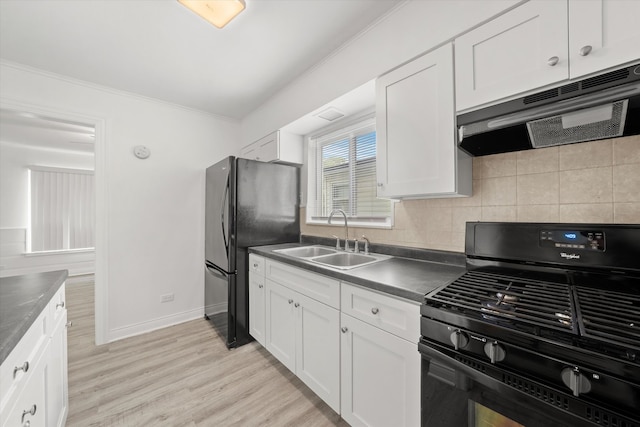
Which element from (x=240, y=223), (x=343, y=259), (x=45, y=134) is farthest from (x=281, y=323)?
(x=45, y=134)

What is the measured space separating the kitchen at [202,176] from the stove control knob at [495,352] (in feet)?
2.68

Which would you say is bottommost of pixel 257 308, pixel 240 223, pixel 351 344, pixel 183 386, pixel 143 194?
pixel 183 386

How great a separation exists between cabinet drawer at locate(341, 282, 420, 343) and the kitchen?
26.0 inches

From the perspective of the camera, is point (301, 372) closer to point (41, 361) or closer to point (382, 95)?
point (41, 361)

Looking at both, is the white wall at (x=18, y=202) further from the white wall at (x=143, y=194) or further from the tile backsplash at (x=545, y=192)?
the tile backsplash at (x=545, y=192)

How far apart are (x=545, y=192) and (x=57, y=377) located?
2621 mm

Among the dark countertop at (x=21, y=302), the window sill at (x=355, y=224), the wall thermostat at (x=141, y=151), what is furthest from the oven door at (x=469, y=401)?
the wall thermostat at (x=141, y=151)

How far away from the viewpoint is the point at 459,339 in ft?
2.77

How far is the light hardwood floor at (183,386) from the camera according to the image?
1.55 metres

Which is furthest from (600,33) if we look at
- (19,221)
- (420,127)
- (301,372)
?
(19,221)

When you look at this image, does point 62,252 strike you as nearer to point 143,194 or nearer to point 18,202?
point 18,202

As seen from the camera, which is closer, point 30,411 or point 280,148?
point 30,411

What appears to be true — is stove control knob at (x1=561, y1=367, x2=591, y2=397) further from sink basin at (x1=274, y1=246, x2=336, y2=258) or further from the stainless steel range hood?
sink basin at (x1=274, y1=246, x2=336, y2=258)

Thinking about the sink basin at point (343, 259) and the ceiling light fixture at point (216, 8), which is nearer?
the ceiling light fixture at point (216, 8)
